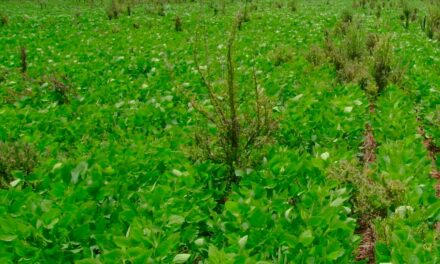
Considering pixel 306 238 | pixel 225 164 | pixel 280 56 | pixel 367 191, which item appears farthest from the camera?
pixel 280 56

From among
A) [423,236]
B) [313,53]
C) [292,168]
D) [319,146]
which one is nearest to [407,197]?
[423,236]

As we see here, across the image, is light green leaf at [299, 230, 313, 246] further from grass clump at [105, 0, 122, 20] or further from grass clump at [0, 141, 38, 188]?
grass clump at [105, 0, 122, 20]

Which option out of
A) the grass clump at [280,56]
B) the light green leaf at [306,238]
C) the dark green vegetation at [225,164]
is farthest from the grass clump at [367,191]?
the grass clump at [280,56]

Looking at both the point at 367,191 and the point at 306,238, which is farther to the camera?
the point at 367,191

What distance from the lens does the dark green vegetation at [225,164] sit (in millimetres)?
2191

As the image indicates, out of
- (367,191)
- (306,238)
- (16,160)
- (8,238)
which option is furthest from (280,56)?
(8,238)

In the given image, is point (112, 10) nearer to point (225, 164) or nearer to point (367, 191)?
point (225, 164)

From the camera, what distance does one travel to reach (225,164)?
340 centimetres

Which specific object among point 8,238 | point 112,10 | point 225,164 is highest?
point 8,238

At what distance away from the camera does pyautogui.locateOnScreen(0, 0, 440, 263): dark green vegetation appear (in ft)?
7.19

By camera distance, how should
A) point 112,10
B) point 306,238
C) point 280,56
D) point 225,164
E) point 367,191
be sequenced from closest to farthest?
point 306,238 → point 367,191 → point 225,164 → point 280,56 → point 112,10

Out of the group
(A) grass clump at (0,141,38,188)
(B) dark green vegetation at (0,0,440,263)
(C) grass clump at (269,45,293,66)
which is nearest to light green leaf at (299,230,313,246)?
(B) dark green vegetation at (0,0,440,263)

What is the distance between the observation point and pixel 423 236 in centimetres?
227

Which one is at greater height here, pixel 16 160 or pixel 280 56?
pixel 16 160
